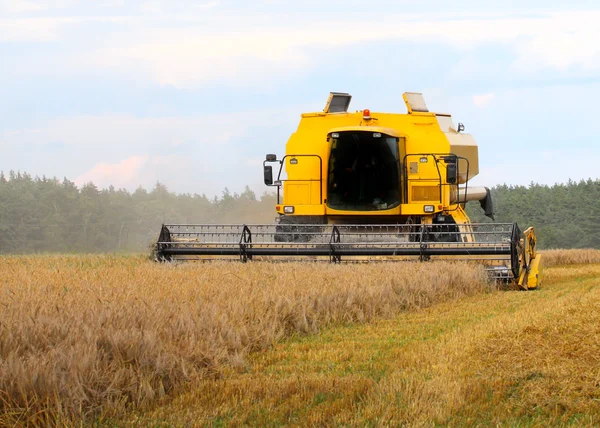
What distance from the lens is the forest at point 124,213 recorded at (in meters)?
37.6

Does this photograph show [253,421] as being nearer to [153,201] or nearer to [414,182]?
[414,182]

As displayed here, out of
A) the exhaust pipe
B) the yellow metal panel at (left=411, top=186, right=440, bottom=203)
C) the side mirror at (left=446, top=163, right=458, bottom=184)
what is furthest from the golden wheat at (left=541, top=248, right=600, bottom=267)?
the side mirror at (left=446, top=163, right=458, bottom=184)

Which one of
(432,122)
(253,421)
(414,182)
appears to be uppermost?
(432,122)

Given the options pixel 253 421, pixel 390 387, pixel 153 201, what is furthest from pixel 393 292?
pixel 153 201

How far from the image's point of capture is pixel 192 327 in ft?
20.3

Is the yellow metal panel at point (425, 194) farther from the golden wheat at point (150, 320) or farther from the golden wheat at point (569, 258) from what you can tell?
the golden wheat at point (569, 258)

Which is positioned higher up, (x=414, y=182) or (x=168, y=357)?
(x=414, y=182)

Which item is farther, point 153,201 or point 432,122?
point 153,201

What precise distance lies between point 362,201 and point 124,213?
99.5ft

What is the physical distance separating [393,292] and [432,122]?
18.6 feet

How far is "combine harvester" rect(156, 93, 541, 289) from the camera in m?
12.5

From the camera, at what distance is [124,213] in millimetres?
42656

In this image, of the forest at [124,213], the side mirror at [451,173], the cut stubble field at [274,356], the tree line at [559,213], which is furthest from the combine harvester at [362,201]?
the tree line at [559,213]

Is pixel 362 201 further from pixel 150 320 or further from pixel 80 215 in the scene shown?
→ pixel 80 215
